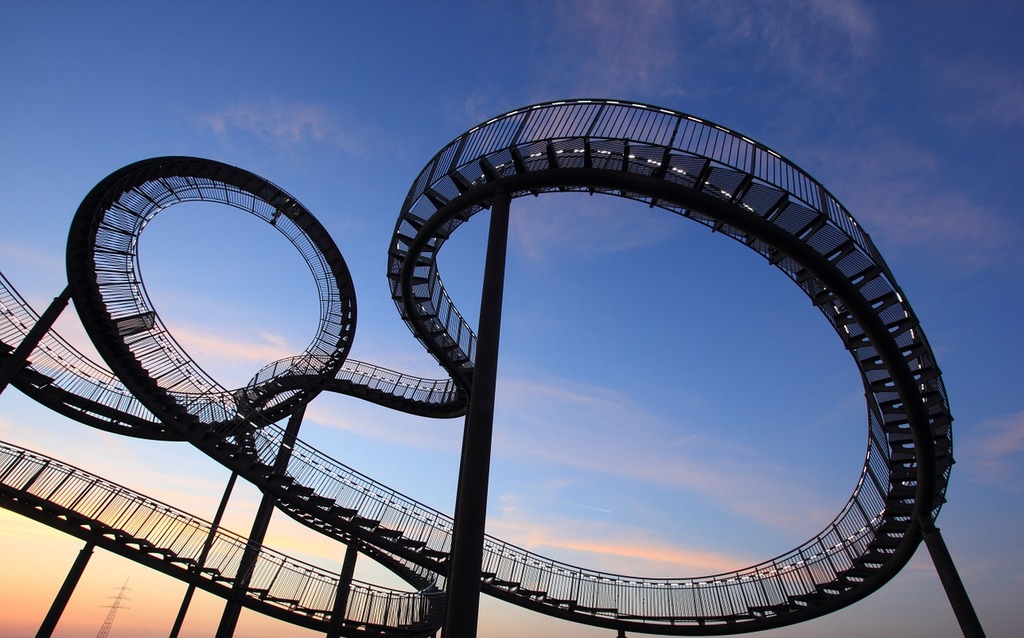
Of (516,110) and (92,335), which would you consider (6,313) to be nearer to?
(92,335)

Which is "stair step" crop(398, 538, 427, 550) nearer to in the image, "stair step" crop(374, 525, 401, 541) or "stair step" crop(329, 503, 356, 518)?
"stair step" crop(374, 525, 401, 541)

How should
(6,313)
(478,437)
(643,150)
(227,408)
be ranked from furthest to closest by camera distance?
(227,408) → (6,313) → (643,150) → (478,437)

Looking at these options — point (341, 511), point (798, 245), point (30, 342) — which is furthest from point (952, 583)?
point (30, 342)

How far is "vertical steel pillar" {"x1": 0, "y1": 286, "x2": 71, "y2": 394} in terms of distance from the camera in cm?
1270

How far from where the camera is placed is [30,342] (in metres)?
13.2

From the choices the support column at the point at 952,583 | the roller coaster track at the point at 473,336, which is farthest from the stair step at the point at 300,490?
the support column at the point at 952,583

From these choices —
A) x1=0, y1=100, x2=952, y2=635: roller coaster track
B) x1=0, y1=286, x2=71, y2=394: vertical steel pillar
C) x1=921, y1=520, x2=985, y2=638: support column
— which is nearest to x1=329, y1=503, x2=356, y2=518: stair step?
x1=0, y1=100, x2=952, y2=635: roller coaster track

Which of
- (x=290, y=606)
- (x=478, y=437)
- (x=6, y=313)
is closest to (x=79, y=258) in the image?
(x=6, y=313)

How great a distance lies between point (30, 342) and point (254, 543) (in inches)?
299

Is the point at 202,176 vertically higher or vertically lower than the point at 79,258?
higher

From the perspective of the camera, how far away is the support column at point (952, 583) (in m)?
12.1

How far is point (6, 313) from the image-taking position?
13531 mm

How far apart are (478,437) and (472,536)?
145 cm

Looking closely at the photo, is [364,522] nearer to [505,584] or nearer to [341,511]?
[341,511]
